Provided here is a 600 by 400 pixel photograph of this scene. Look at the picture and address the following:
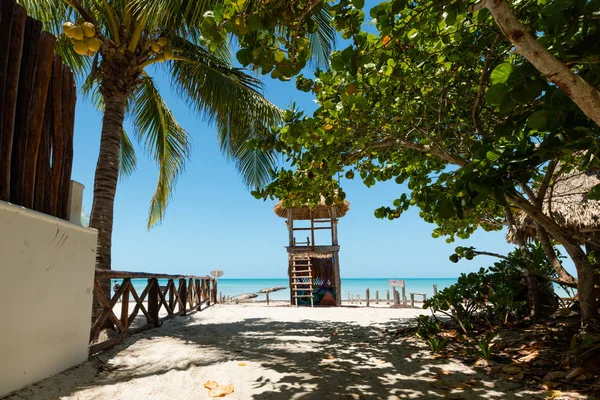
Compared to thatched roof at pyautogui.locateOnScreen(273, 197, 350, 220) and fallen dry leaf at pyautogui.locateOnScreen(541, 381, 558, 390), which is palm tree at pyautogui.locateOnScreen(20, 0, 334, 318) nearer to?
fallen dry leaf at pyautogui.locateOnScreen(541, 381, 558, 390)

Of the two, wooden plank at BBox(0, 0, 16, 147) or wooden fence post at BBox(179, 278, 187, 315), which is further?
wooden fence post at BBox(179, 278, 187, 315)

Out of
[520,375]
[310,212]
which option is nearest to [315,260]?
[310,212]

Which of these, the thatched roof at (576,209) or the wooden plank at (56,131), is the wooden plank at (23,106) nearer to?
the wooden plank at (56,131)

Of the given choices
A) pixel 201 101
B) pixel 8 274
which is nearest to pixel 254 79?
pixel 201 101

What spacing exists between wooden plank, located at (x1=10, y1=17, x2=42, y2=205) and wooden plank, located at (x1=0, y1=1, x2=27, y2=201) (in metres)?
0.09

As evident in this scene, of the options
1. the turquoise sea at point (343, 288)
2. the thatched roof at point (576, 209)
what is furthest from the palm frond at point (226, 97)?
the turquoise sea at point (343, 288)

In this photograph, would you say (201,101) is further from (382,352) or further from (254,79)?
(382,352)

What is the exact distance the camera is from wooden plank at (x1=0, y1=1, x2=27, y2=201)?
2.61 metres

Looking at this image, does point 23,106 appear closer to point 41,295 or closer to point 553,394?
point 41,295

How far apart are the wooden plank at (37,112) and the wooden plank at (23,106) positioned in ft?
0.10

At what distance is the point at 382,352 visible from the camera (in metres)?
4.08

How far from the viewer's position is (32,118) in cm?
296

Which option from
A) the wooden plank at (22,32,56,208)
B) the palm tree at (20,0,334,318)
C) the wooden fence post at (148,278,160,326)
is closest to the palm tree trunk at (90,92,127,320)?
the palm tree at (20,0,334,318)

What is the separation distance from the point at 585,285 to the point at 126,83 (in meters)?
6.75
